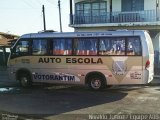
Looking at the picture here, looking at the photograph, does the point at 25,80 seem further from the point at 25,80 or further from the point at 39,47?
the point at 39,47

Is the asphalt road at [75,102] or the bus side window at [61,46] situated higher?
the bus side window at [61,46]

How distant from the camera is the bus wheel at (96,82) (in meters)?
17.5

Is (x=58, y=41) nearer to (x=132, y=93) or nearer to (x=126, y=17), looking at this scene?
(x=132, y=93)

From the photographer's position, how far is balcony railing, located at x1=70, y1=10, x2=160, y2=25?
32.4 meters

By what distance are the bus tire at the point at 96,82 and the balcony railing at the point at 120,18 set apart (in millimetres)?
16165

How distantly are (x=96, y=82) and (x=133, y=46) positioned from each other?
243 cm

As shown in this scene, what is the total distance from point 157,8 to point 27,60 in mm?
16856

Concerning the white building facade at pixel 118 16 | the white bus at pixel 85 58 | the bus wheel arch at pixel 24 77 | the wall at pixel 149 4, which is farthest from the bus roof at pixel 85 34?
the wall at pixel 149 4

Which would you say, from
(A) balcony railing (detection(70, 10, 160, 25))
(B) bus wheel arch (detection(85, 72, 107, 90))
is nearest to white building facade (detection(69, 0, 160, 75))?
(A) balcony railing (detection(70, 10, 160, 25))

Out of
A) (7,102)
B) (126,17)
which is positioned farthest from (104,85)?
(126,17)

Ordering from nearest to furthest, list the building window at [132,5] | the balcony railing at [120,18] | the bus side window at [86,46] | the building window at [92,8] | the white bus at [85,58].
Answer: the white bus at [85,58] < the bus side window at [86,46] < the balcony railing at [120,18] < the building window at [132,5] < the building window at [92,8]

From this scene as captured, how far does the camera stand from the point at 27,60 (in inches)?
753

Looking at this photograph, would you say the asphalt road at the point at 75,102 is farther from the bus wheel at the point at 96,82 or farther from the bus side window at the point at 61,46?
the bus side window at the point at 61,46

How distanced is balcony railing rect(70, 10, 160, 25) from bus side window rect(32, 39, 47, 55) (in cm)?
1575
